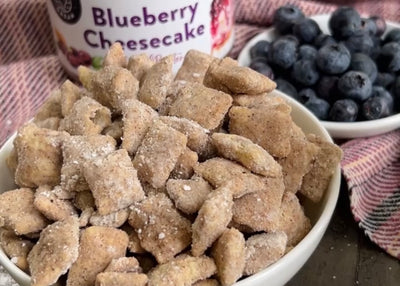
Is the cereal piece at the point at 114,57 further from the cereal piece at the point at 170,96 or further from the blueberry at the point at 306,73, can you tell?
the blueberry at the point at 306,73

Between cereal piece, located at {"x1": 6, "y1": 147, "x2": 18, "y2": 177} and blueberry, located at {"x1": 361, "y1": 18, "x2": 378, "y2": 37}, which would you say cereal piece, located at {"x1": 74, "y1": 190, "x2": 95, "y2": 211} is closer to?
cereal piece, located at {"x1": 6, "y1": 147, "x2": 18, "y2": 177}

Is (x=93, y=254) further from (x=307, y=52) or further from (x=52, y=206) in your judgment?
(x=307, y=52)

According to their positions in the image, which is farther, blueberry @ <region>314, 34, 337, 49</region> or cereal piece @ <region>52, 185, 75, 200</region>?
blueberry @ <region>314, 34, 337, 49</region>

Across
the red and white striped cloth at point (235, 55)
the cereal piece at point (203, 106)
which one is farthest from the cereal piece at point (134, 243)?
the red and white striped cloth at point (235, 55)

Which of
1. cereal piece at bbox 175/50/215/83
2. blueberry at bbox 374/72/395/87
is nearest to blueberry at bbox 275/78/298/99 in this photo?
blueberry at bbox 374/72/395/87

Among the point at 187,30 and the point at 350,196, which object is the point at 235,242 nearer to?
the point at 350,196
